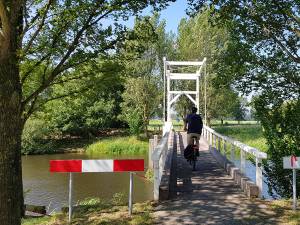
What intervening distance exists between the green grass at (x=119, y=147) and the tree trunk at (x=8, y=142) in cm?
3262

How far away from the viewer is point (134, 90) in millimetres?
43375

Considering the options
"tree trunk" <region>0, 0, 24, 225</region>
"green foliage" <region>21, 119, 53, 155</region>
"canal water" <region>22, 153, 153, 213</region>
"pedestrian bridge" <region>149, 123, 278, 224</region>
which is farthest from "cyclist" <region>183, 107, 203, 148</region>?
"green foliage" <region>21, 119, 53, 155</region>

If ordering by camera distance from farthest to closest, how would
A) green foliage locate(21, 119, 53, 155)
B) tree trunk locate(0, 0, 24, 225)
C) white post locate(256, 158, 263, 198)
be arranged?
green foliage locate(21, 119, 53, 155) < white post locate(256, 158, 263, 198) < tree trunk locate(0, 0, 24, 225)

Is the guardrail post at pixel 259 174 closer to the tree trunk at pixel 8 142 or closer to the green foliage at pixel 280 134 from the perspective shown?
the green foliage at pixel 280 134

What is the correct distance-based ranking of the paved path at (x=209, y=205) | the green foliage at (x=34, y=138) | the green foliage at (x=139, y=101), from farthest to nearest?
the green foliage at (x=139, y=101), the green foliage at (x=34, y=138), the paved path at (x=209, y=205)

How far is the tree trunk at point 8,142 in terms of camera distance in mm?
6215

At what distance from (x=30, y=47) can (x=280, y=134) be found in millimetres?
6693

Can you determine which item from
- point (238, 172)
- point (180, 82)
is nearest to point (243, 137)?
point (180, 82)

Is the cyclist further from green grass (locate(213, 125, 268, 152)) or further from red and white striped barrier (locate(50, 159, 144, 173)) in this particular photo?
green grass (locate(213, 125, 268, 152))

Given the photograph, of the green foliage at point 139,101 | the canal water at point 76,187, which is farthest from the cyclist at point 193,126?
the green foliage at point 139,101

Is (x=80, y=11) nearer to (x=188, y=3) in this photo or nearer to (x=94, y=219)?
(x=188, y=3)

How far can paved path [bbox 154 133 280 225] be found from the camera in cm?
660

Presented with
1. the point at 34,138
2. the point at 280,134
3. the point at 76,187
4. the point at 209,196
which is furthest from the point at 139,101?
the point at 209,196

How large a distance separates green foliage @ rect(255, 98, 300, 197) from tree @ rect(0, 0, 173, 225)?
171 inches
